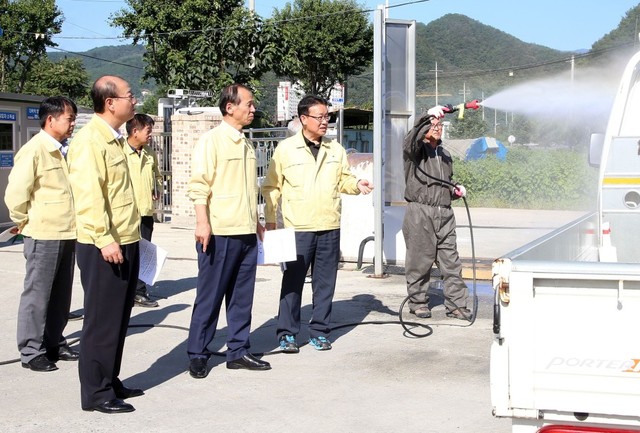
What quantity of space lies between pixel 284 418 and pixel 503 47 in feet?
307

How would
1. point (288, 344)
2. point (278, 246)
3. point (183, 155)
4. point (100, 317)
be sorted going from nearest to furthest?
1. point (100, 317)
2. point (278, 246)
3. point (288, 344)
4. point (183, 155)

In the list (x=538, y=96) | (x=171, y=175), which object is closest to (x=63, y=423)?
(x=538, y=96)

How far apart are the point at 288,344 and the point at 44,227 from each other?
216 cm

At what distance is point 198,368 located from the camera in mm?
6605

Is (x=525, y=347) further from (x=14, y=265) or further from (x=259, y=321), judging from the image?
(x=14, y=265)

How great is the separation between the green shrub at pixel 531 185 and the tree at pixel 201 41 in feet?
28.0

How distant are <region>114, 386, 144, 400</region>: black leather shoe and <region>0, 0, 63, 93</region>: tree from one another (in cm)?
3906

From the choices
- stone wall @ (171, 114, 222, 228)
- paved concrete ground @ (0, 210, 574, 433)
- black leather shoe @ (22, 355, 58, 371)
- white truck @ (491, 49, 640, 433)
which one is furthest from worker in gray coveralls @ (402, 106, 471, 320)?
stone wall @ (171, 114, 222, 228)

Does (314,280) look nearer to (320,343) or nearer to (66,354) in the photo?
(320,343)

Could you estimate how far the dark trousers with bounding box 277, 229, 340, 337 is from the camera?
24.2ft

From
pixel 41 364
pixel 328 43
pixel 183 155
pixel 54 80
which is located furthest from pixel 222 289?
pixel 54 80

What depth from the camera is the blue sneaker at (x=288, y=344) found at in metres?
7.32

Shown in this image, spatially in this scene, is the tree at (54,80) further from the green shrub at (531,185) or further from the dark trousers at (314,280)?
the dark trousers at (314,280)

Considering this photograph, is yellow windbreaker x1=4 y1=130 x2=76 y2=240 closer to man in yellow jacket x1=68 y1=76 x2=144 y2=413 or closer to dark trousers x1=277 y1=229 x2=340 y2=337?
man in yellow jacket x1=68 y1=76 x2=144 y2=413
